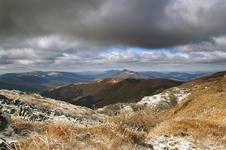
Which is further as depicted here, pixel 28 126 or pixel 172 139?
pixel 172 139

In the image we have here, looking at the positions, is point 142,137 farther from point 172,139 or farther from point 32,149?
point 32,149

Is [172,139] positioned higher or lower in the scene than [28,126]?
lower

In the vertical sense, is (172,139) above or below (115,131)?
below

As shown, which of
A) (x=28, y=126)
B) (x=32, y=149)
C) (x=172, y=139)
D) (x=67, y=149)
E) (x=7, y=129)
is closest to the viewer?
(x=32, y=149)

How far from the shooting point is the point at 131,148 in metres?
12.5

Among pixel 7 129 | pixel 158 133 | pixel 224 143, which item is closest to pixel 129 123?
pixel 158 133

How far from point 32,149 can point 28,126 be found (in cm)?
479

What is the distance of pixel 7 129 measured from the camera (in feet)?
42.8

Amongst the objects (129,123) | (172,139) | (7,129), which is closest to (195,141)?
(172,139)

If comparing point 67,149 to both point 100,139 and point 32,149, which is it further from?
point 100,139

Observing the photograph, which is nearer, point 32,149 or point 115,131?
point 32,149

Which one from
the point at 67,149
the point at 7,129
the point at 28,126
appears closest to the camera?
the point at 67,149

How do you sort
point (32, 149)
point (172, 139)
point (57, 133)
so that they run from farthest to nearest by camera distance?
1. point (172, 139)
2. point (57, 133)
3. point (32, 149)

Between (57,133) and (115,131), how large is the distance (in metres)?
2.88
